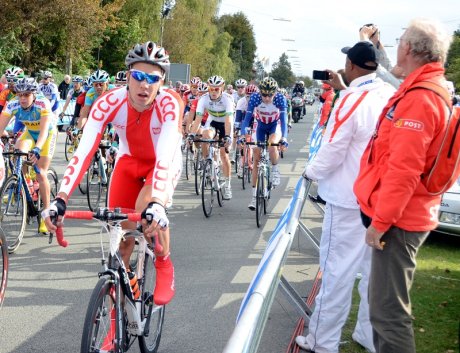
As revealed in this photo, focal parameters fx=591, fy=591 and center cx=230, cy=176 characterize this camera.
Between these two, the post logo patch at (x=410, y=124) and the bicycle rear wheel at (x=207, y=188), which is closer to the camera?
the post logo patch at (x=410, y=124)

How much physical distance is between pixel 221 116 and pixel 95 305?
370 inches

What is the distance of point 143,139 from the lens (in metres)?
4.70

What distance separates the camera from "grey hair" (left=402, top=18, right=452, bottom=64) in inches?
129

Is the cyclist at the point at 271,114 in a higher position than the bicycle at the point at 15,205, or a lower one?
higher

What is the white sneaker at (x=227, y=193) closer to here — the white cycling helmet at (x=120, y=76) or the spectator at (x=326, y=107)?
the spectator at (x=326, y=107)

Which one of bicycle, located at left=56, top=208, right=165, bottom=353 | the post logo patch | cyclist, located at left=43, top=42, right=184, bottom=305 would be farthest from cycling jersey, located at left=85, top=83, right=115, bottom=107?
the post logo patch

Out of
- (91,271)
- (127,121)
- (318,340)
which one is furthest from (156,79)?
(91,271)

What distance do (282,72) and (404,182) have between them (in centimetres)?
13210

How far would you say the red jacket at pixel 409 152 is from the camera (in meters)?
3.16

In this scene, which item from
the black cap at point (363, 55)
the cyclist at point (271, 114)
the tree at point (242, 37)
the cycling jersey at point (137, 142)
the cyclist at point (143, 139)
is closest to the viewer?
the cycling jersey at point (137, 142)

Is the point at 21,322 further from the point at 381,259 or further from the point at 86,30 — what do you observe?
the point at 86,30

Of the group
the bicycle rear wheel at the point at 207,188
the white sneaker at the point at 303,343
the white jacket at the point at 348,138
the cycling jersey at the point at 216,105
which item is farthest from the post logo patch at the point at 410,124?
the cycling jersey at the point at 216,105

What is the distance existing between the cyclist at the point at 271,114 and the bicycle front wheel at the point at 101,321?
22.6 feet

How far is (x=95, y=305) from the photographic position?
11.0 feet
